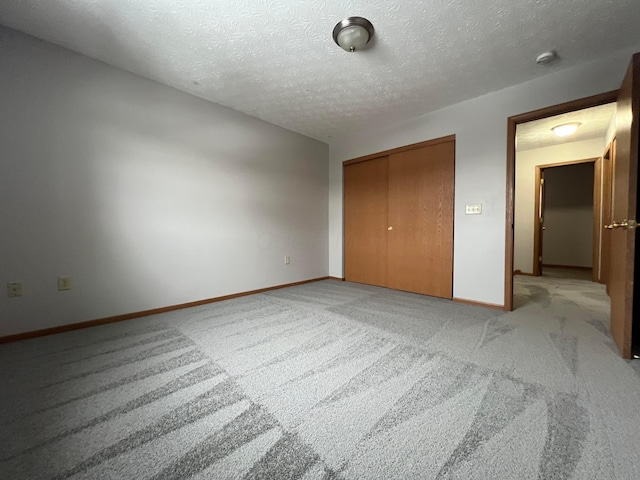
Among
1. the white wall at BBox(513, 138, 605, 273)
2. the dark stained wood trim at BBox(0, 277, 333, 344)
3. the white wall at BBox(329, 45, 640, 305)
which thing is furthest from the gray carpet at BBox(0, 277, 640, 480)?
the white wall at BBox(513, 138, 605, 273)

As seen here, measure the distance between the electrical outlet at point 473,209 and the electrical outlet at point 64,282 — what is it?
4.00 metres

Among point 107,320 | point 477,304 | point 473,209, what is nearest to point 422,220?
point 473,209

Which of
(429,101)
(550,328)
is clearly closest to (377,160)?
(429,101)

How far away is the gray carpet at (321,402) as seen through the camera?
0.88 meters

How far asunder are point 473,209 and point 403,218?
868 millimetres

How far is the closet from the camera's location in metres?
3.06

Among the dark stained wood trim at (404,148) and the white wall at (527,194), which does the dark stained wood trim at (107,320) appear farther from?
the white wall at (527,194)

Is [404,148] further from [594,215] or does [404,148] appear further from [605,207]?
[594,215]

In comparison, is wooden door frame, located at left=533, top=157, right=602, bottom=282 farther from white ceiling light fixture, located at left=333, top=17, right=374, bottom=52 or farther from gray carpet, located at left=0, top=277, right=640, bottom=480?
white ceiling light fixture, located at left=333, top=17, right=374, bottom=52

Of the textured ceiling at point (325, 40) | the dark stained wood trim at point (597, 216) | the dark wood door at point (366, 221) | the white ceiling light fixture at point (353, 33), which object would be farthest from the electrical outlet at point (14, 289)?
the dark stained wood trim at point (597, 216)

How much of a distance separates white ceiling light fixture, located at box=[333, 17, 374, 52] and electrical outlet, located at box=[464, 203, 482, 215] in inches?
79.7

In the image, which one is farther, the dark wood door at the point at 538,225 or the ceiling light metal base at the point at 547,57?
the dark wood door at the point at 538,225

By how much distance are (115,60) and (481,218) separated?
394 cm

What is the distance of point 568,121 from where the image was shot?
3.36 metres
